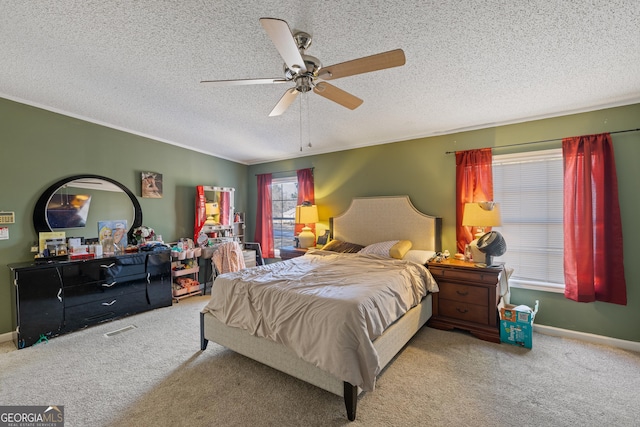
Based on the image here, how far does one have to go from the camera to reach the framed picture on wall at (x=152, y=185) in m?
4.08

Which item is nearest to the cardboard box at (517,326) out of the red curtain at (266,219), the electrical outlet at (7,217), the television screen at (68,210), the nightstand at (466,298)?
the nightstand at (466,298)

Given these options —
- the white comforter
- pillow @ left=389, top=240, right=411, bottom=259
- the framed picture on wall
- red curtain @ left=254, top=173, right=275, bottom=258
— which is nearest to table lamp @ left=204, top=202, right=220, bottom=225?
the framed picture on wall

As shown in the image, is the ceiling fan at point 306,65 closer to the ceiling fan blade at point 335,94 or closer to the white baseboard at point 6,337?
the ceiling fan blade at point 335,94

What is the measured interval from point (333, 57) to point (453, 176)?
243 cm

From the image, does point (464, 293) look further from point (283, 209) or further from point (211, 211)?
point (211, 211)

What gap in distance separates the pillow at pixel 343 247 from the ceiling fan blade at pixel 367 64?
2.61 meters

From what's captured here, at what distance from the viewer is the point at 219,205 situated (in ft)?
16.5

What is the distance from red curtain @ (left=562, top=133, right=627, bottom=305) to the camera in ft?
8.96

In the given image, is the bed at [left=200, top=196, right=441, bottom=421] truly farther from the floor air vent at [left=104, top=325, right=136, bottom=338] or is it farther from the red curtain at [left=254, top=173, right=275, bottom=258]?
the red curtain at [left=254, top=173, right=275, bottom=258]

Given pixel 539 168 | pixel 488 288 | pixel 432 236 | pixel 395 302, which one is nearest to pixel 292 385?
pixel 395 302

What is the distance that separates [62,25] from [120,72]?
21.7 inches

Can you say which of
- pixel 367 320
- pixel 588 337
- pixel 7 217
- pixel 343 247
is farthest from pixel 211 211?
pixel 588 337

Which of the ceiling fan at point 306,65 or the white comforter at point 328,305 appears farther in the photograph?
the white comforter at point 328,305

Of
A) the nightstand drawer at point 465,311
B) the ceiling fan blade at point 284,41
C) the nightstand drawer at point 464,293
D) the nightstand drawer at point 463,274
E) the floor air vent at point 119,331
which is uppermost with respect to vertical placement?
the ceiling fan blade at point 284,41
